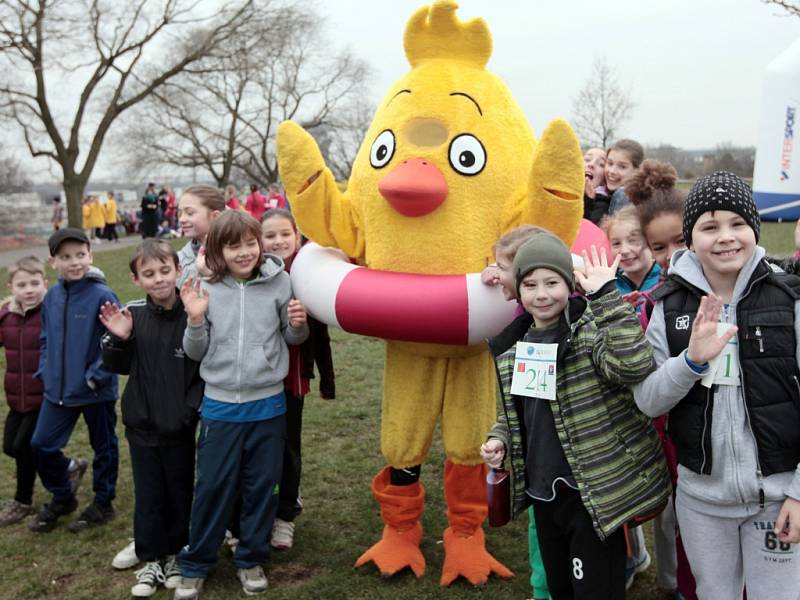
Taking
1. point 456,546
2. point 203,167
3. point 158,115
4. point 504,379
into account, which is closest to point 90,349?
point 456,546

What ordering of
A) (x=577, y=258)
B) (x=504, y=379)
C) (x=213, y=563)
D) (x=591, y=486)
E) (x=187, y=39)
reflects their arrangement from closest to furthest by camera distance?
(x=591, y=486) < (x=504, y=379) < (x=577, y=258) < (x=213, y=563) < (x=187, y=39)

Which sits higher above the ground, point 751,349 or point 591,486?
point 751,349

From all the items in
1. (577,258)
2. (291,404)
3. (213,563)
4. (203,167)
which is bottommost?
(213,563)

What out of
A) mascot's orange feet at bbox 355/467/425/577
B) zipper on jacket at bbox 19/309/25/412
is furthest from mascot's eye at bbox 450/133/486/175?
zipper on jacket at bbox 19/309/25/412

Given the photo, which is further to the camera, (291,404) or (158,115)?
(158,115)

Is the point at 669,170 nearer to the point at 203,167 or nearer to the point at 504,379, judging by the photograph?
the point at 504,379

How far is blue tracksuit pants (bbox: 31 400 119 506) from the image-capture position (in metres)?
4.12

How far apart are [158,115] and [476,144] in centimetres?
3146

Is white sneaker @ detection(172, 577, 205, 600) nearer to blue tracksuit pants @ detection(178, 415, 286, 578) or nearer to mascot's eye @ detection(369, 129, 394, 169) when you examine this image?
blue tracksuit pants @ detection(178, 415, 286, 578)

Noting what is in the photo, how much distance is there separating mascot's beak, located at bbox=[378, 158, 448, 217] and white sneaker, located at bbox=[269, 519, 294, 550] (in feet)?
6.12

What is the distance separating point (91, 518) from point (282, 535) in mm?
1152

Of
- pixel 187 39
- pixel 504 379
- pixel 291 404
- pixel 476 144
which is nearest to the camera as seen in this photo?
pixel 504 379

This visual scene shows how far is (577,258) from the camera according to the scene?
113 inches

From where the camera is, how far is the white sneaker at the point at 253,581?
3.50m
